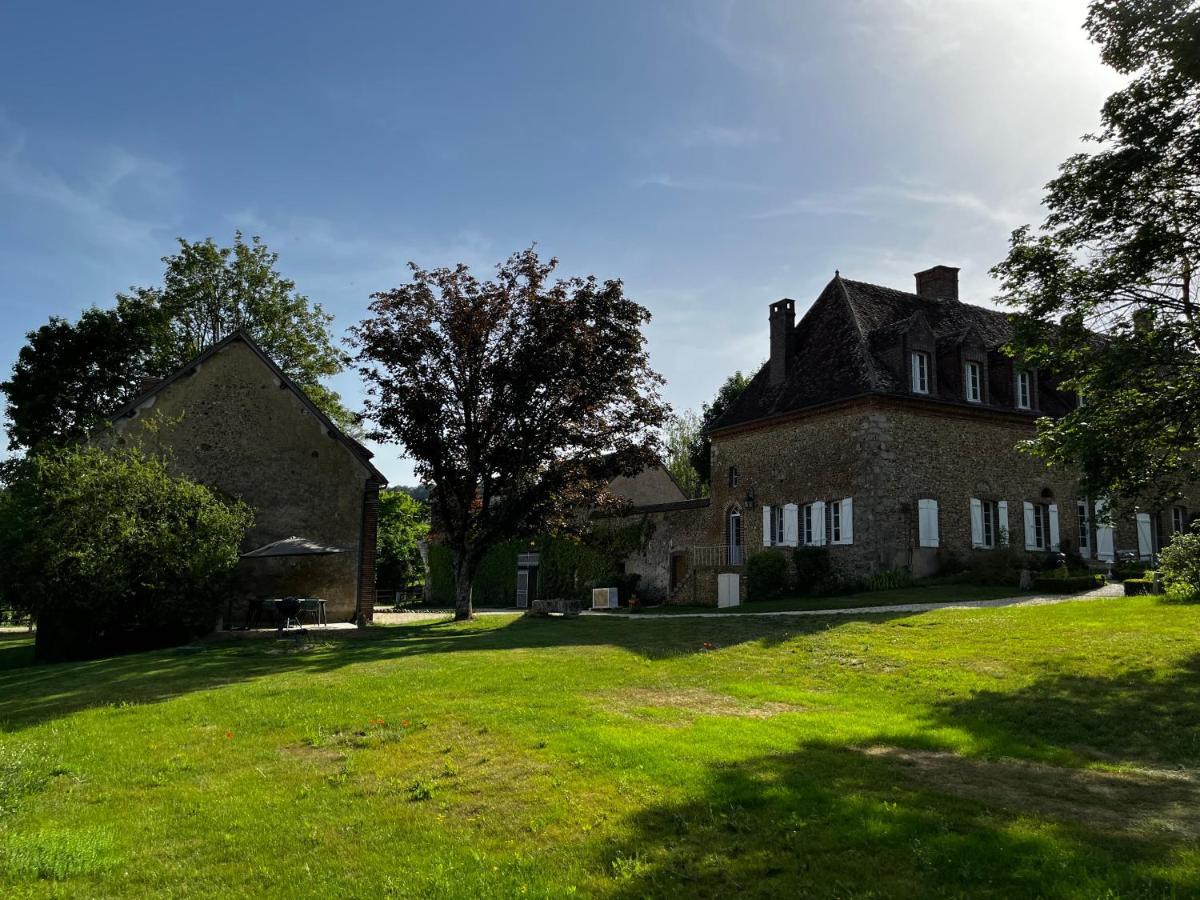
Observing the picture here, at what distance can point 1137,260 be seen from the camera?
13.3 meters

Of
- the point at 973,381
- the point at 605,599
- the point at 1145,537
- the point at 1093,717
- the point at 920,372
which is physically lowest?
the point at 605,599

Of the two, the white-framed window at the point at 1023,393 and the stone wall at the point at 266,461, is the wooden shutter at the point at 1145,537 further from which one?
the stone wall at the point at 266,461

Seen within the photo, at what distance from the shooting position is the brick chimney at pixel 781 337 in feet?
100

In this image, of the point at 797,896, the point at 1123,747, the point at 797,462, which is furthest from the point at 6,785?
the point at 797,462

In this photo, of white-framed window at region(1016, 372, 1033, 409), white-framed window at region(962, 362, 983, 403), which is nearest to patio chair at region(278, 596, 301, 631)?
white-framed window at region(962, 362, 983, 403)

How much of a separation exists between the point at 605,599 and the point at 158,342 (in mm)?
20606

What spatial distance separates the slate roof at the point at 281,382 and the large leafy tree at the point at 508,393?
1.68m

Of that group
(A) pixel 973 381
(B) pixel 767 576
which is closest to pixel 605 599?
(B) pixel 767 576

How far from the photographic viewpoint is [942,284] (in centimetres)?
3234

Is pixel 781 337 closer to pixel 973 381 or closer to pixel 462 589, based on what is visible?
pixel 973 381

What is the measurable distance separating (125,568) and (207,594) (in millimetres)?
1712

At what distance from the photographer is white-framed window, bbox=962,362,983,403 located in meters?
27.8

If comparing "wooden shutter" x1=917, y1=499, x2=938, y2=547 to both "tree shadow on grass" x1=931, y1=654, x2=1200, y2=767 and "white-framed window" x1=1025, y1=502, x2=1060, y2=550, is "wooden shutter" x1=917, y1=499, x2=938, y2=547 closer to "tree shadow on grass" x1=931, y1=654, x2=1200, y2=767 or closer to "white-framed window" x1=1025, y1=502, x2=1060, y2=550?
"white-framed window" x1=1025, y1=502, x2=1060, y2=550

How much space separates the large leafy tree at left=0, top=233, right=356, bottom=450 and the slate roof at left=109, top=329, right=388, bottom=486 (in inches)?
382
